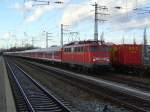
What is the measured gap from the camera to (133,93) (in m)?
19.5

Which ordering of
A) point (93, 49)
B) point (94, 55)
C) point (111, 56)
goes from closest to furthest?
point (94, 55)
point (93, 49)
point (111, 56)

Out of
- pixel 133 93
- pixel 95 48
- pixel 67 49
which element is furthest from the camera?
pixel 67 49

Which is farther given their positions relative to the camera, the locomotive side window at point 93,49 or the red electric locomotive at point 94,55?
the locomotive side window at point 93,49

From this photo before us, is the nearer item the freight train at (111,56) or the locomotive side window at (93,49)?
the freight train at (111,56)

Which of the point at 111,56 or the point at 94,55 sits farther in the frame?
the point at 111,56

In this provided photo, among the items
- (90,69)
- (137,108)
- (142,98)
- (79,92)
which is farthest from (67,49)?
(137,108)

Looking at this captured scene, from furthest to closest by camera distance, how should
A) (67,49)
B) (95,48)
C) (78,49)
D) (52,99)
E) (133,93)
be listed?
1. (67,49)
2. (78,49)
3. (95,48)
4. (133,93)
5. (52,99)

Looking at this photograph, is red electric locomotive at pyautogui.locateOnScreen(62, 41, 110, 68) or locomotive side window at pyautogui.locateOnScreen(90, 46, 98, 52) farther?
locomotive side window at pyautogui.locateOnScreen(90, 46, 98, 52)

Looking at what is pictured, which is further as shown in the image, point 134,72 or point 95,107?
point 134,72

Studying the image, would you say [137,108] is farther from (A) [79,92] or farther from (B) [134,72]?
(B) [134,72]

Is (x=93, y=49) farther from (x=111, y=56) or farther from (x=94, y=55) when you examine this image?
(x=111, y=56)

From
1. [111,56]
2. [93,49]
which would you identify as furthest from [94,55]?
[111,56]

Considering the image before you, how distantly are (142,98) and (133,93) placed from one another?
219cm

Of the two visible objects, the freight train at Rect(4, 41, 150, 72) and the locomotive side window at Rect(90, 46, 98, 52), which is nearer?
the freight train at Rect(4, 41, 150, 72)
